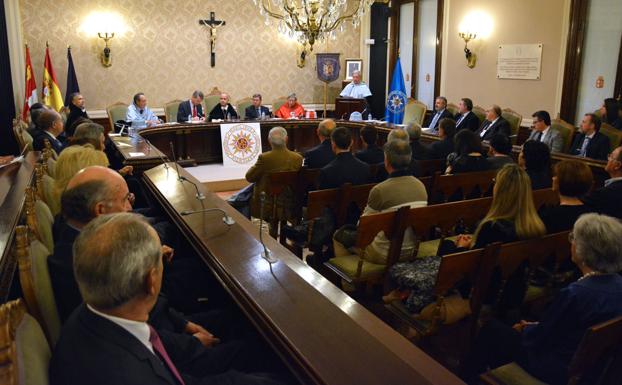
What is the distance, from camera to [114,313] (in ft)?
4.22

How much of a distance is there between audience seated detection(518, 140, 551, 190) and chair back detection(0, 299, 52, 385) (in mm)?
3209

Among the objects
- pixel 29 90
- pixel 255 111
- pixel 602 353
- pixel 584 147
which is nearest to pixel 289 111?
pixel 255 111

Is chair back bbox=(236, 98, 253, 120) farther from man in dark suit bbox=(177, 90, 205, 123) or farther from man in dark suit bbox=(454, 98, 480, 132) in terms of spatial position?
man in dark suit bbox=(454, 98, 480, 132)

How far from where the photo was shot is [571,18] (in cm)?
688

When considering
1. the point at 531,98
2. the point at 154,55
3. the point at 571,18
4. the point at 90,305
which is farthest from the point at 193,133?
the point at 90,305

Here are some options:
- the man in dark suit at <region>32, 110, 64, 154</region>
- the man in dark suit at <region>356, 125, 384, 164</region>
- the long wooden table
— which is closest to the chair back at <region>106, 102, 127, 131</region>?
the man in dark suit at <region>32, 110, 64, 154</region>

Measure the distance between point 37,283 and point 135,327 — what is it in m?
0.53

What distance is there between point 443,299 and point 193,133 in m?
6.30

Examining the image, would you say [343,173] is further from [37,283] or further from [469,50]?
[469,50]

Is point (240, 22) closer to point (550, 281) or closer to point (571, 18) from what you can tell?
point (571, 18)

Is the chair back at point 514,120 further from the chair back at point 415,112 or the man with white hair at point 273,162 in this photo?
the man with white hair at point 273,162

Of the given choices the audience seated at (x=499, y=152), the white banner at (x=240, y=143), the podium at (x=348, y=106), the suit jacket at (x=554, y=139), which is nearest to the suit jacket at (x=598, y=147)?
the suit jacket at (x=554, y=139)

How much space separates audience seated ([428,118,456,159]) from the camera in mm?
5211

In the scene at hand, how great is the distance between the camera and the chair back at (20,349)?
99 cm
